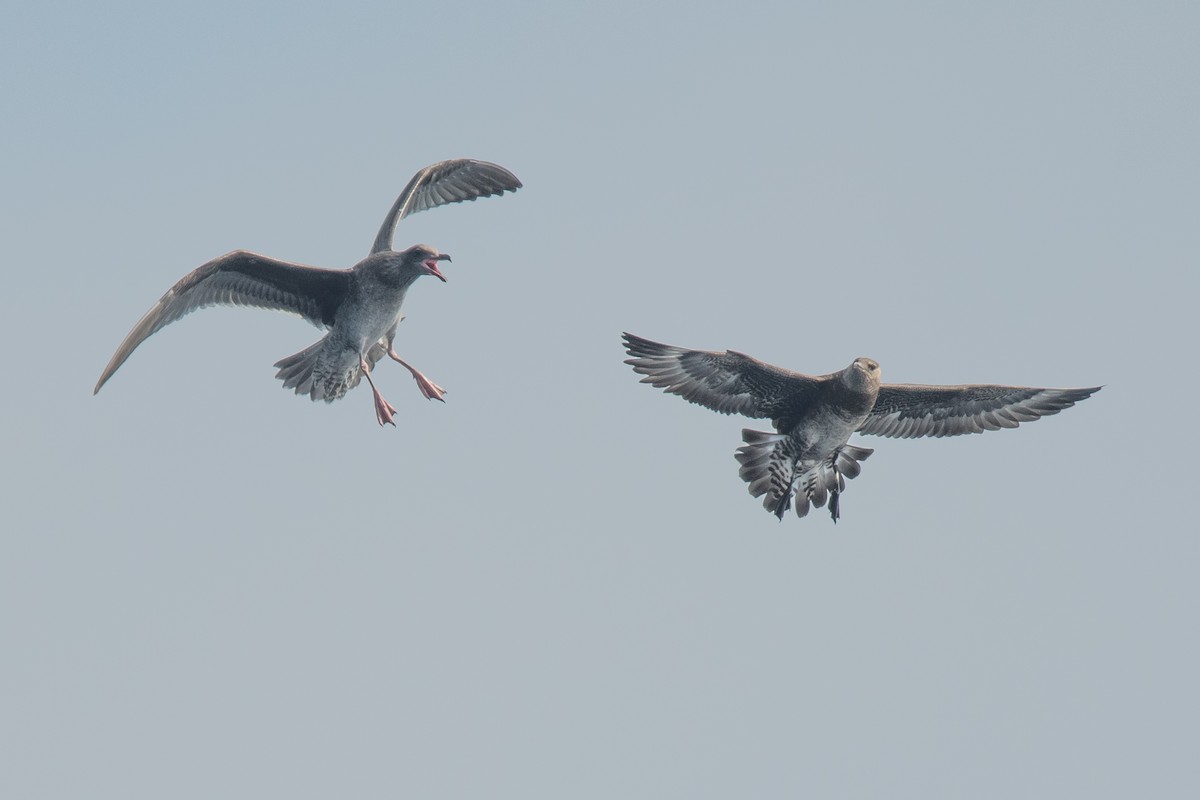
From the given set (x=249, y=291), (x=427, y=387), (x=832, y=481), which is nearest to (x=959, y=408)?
(x=832, y=481)

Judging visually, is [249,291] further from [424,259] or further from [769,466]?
[769,466]

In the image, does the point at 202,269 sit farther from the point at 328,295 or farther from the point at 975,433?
the point at 975,433

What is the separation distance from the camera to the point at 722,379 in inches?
633

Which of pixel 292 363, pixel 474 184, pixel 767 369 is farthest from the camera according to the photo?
pixel 474 184

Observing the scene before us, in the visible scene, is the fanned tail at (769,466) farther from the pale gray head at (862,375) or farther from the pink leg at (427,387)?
the pink leg at (427,387)

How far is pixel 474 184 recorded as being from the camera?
18.5 meters

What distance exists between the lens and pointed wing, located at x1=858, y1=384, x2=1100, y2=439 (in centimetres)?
1669

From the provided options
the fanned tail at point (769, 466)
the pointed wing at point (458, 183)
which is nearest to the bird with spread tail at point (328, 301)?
the pointed wing at point (458, 183)

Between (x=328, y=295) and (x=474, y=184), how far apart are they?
2508 millimetres

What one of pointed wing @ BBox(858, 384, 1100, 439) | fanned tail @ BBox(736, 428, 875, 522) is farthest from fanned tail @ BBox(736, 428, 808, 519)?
pointed wing @ BBox(858, 384, 1100, 439)

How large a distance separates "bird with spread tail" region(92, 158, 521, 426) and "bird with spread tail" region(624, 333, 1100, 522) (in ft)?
7.91

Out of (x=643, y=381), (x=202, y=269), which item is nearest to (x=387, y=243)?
(x=202, y=269)

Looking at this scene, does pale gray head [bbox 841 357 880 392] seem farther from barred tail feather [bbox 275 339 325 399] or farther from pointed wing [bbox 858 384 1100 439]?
barred tail feather [bbox 275 339 325 399]

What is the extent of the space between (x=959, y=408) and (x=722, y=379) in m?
2.63
